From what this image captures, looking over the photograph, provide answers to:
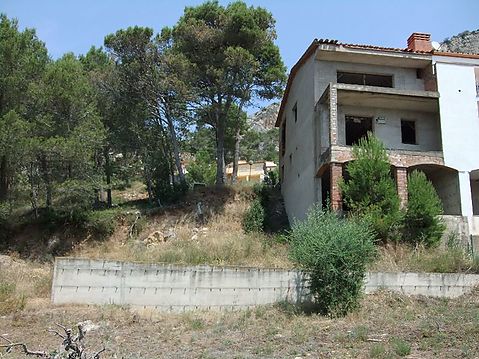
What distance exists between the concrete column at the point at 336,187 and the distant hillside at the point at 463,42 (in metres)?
50.7

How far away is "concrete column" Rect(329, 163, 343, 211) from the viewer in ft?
68.2

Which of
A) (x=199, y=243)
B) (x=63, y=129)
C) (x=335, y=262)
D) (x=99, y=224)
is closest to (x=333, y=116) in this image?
(x=199, y=243)

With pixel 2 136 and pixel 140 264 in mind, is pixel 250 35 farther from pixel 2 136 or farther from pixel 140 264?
pixel 140 264

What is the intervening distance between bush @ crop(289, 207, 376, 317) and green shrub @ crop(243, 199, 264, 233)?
927 centimetres

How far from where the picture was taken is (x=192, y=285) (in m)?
15.9

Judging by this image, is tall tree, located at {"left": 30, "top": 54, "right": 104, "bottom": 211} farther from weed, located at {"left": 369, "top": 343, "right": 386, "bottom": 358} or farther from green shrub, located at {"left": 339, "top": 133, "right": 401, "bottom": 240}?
weed, located at {"left": 369, "top": 343, "right": 386, "bottom": 358}

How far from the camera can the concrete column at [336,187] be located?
20.8 metres

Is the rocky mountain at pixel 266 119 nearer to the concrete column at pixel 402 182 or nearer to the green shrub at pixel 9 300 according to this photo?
the concrete column at pixel 402 182

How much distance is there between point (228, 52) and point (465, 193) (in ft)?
41.2

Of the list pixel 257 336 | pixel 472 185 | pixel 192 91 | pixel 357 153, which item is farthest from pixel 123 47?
pixel 257 336

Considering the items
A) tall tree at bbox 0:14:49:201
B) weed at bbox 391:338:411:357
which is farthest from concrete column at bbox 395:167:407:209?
tall tree at bbox 0:14:49:201

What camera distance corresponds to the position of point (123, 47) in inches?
1133

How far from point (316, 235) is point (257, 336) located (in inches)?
147

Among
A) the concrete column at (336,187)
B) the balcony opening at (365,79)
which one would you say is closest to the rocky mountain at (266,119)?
the balcony opening at (365,79)
